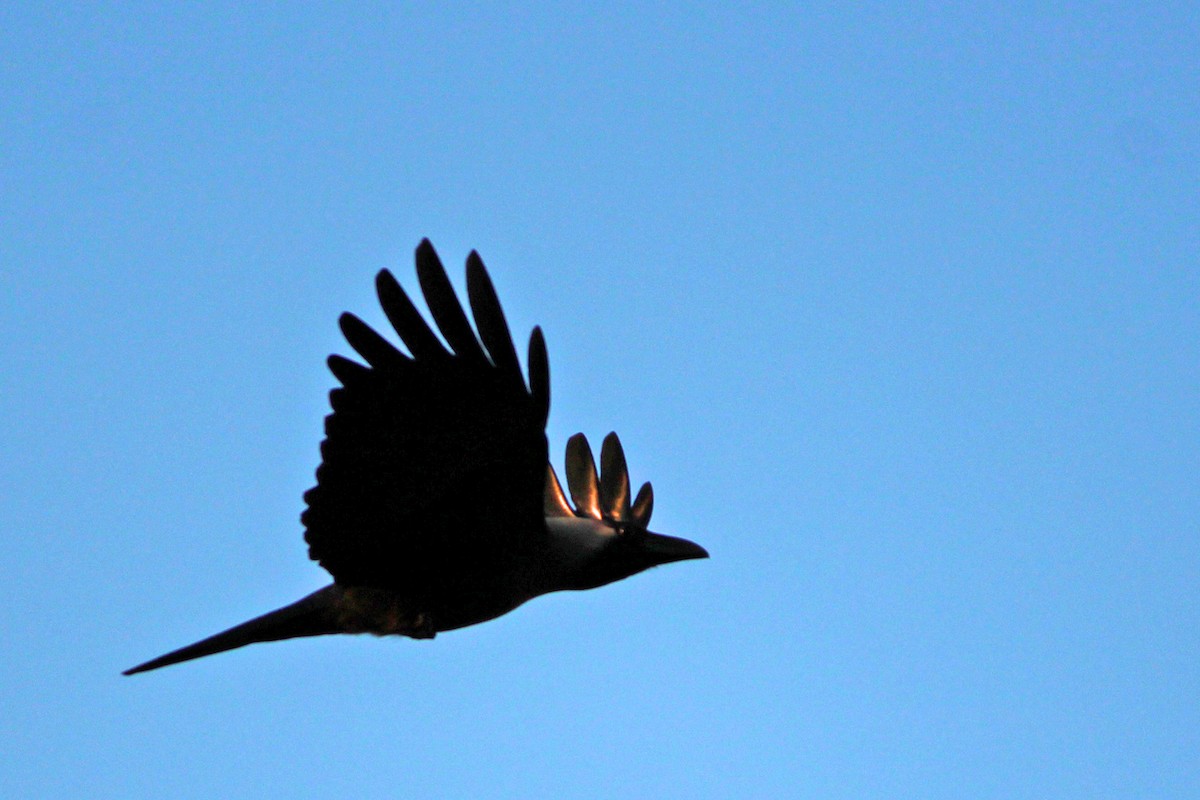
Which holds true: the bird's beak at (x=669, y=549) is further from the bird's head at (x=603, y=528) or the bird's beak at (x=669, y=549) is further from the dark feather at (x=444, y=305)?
the dark feather at (x=444, y=305)

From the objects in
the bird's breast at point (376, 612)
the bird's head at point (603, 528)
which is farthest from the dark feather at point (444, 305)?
the bird's breast at point (376, 612)

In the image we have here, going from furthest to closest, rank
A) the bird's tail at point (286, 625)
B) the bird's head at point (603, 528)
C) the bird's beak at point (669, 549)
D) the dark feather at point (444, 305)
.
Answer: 1. the bird's beak at point (669, 549)
2. the bird's head at point (603, 528)
3. the bird's tail at point (286, 625)
4. the dark feather at point (444, 305)

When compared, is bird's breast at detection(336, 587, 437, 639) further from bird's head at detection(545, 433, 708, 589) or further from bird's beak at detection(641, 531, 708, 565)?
bird's beak at detection(641, 531, 708, 565)

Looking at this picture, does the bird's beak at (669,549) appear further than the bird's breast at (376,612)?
Yes

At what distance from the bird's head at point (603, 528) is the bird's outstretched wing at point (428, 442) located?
19.1 inches

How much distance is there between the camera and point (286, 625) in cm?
655

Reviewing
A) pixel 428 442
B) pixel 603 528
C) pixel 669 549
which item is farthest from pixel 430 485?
pixel 669 549

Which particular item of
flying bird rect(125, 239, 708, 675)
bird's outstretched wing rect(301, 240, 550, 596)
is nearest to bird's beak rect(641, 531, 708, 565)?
flying bird rect(125, 239, 708, 675)

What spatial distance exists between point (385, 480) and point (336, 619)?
83 centimetres

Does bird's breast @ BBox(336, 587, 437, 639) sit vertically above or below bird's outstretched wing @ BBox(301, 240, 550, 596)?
below

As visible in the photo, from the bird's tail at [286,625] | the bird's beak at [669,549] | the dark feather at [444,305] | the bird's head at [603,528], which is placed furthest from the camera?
the bird's beak at [669,549]

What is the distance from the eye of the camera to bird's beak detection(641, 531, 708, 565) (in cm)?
717

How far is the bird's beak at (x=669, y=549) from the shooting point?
717 cm

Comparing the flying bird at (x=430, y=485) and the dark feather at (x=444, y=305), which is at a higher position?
the dark feather at (x=444, y=305)
